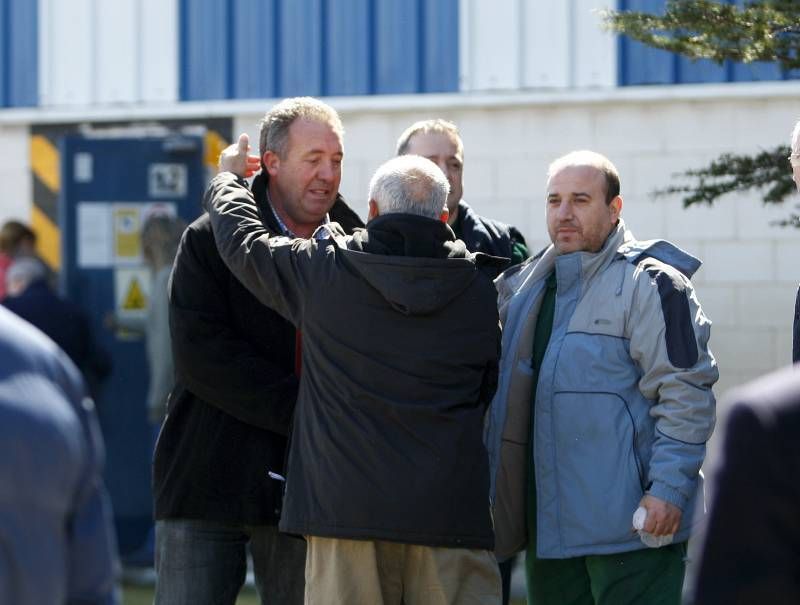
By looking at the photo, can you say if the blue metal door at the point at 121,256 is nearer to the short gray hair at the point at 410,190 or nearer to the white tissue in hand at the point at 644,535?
the short gray hair at the point at 410,190

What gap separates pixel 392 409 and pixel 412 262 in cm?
37

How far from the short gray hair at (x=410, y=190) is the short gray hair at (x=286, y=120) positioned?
58 centimetres

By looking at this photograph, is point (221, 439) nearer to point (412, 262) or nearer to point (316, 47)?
point (412, 262)

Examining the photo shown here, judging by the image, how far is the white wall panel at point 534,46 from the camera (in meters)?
7.65

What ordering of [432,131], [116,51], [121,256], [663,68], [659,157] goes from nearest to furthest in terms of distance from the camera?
[432,131], [659,157], [663,68], [121,256], [116,51]

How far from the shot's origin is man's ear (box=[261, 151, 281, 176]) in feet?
14.4

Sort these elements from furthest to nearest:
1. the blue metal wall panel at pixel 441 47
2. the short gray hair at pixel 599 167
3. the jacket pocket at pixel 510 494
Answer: the blue metal wall panel at pixel 441 47, the short gray hair at pixel 599 167, the jacket pocket at pixel 510 494

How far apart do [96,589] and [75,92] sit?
6.44 m

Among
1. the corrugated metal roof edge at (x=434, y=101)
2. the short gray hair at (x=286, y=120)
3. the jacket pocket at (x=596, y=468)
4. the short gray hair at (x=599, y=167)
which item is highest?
the corrugated metal roof edge at (x=434, y=101)

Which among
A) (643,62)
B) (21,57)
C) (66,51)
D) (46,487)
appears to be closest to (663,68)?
(643,62)

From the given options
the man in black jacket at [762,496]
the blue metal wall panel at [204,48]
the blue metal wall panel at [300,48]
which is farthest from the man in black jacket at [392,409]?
the blue metal wall panel at [204,48]

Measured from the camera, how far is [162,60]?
8172 mm

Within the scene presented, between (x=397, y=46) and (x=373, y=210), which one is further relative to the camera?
(x=397, y=46)

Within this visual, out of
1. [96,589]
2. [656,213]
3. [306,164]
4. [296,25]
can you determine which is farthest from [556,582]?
[296,25]
